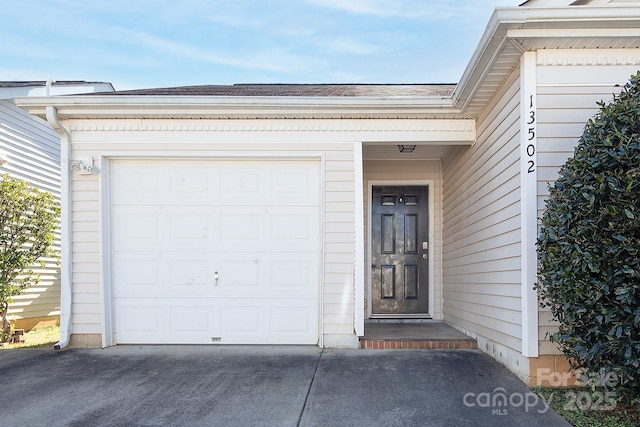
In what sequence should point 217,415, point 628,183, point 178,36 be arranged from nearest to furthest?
1. point 628,183
2. point 217,415
3. point 178,36

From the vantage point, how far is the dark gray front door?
6.21 meters

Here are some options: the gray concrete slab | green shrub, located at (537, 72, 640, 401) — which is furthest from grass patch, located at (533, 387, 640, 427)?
the gray concrete slab

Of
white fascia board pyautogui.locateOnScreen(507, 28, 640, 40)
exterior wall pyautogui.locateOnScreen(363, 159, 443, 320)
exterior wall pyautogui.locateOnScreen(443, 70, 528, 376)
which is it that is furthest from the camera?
exterior wall pyautogui.locateOnScreen(363, 159, 443, 320)

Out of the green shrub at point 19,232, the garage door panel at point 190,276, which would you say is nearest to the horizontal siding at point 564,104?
the garage door panel at point 190,276

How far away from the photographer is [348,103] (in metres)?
4.62

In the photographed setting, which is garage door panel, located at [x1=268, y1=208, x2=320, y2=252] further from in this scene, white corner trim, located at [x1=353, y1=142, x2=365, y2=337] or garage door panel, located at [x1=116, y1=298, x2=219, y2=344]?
garage door panel, located at [x1=116, y1=298, x2=219, y2=344]

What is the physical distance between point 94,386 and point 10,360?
5.27 feet

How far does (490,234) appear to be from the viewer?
427 centimetres

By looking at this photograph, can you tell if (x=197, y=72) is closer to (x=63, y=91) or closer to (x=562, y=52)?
(x=63, y=91)

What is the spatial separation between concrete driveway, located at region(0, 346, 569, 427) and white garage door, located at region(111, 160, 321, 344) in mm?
289

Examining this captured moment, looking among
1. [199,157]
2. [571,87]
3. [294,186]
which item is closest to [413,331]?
[294,186]

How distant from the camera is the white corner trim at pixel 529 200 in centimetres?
335

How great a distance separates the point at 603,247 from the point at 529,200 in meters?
0.88

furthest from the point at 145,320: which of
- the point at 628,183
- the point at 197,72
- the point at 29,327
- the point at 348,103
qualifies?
the point at 197,72
